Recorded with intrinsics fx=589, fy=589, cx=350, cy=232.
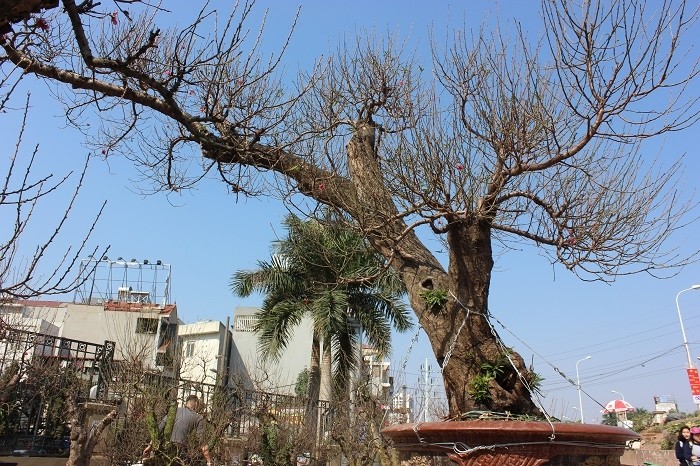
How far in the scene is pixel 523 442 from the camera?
3262 mm

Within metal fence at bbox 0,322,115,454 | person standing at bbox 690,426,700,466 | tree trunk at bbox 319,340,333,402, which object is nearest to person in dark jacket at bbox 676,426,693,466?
person standing at bbox 690,426,700,466

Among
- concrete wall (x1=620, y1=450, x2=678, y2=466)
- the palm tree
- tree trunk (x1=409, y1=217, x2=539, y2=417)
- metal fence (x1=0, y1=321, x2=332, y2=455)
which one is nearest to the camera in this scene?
tree trunk (x1=409, y1=217, x2=539, y2=417)

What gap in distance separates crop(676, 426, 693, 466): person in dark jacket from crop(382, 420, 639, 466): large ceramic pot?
682 centimetres

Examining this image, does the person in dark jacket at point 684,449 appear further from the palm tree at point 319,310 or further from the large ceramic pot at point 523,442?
the palm tree at point 319,310

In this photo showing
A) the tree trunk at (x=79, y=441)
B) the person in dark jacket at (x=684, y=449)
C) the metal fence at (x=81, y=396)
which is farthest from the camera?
the metal fence at (x=81, y=396)

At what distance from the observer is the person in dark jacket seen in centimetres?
900

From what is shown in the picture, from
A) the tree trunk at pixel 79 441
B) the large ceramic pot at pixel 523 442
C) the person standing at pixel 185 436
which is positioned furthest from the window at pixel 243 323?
the large ceramic pot at pixel 523 442

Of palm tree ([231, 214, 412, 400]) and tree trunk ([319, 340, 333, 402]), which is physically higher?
palm tree ([231, 214, 412, 400])

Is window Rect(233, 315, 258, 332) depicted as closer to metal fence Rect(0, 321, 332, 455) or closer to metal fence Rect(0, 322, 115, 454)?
metal fence Rect(0, 321, 332, 455)

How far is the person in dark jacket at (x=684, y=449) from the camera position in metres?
9.00

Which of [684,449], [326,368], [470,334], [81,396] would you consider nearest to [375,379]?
[326,368]

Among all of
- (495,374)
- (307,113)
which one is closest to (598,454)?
(495,374)

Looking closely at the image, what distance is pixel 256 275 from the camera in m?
21.2

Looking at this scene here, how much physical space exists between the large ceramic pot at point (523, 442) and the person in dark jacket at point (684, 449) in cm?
682
